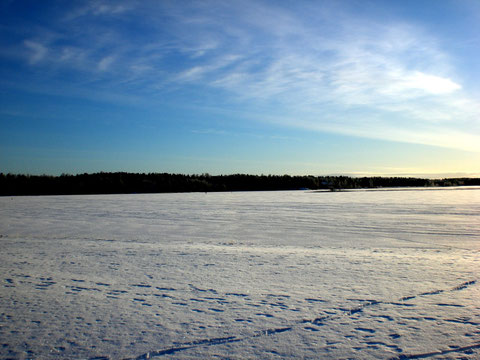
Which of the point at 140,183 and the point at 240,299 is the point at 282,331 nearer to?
the point at 240,299

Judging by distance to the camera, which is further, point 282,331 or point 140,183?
point 140,183

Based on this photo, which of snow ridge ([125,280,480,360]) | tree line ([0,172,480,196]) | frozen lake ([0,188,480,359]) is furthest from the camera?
tree line ([0,172,480,196])

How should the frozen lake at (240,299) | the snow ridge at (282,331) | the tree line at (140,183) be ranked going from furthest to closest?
the tree line at (140,183) → the frozen lake at (240,299) → the snow ridge at (282,331)

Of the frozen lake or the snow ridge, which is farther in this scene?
the frozen lake

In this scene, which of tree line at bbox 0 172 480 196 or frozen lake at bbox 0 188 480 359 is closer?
frozen lake at bbox 0 188 480 359

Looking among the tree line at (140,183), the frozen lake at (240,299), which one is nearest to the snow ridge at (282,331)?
the frozen lake at (240,299)

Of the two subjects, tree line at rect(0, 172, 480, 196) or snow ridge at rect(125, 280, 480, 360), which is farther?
tree line at rect(0, 172, 480, 196)

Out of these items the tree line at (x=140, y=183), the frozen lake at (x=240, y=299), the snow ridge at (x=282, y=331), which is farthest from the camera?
the tree line at (x=140, y=183)

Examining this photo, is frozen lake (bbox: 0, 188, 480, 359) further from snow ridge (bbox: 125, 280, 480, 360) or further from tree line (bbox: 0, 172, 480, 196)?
tree line (bbox: 0, 172, 480, 196)

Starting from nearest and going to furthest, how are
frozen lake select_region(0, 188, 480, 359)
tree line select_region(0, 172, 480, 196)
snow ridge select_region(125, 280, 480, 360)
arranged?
snow ridge select_region(125, 280, 480, 360), frozen lake select_region(0, 188, 480, 359), tree line select_region(0, 172, 480, 196)

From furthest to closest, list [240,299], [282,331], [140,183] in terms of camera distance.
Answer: [140,183] < [240,299] < [282,331]

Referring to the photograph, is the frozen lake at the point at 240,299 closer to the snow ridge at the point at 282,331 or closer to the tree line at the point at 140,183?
the snow ridge at the point at 282,331

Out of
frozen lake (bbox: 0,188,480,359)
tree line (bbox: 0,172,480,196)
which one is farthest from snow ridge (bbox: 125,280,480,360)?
tree line (bbox: 0,172,480,196)

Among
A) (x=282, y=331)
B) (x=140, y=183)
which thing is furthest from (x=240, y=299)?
(x=140, y=183)
